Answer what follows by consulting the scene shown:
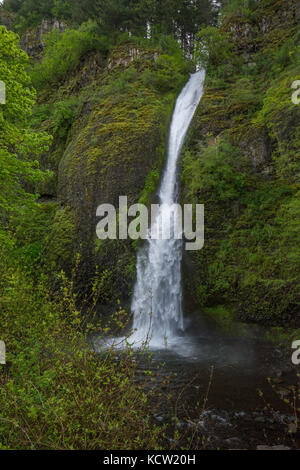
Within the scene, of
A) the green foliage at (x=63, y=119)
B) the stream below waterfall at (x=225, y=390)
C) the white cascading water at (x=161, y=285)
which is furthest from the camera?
the green foliage at (x=63, y=119)

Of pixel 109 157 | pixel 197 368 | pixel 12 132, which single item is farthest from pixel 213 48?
pixel 197 368

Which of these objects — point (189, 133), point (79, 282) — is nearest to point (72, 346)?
point (79, 282)

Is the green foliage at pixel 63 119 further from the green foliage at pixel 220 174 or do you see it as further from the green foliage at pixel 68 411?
the green foliage at pixel 68 411

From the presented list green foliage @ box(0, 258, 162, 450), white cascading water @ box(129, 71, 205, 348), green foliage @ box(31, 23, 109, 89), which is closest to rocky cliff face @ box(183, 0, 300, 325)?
white cascading water @ box(129, 71, 205, 348)

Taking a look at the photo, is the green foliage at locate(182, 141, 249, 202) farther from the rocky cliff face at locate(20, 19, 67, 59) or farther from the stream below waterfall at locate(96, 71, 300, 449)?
the rocky cliff face at locate(20, 19, 67, 59)

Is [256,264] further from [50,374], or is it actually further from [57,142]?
[57,142]

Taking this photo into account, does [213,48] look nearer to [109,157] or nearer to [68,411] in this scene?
[109,157]

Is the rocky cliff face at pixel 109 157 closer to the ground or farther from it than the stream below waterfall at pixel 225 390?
farther from it

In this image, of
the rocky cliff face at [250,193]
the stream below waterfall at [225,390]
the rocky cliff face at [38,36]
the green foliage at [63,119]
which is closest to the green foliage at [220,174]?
the rocky cliff face at [250,193]

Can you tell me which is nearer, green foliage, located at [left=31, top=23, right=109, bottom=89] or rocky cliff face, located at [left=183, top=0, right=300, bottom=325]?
rocky cliff face, located at [left=183, top=0, right=300, bottom=325]

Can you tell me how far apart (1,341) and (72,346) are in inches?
40.1

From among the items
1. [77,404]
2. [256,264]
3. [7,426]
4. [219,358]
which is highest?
[256,264]

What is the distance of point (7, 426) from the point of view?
291 centimetres
